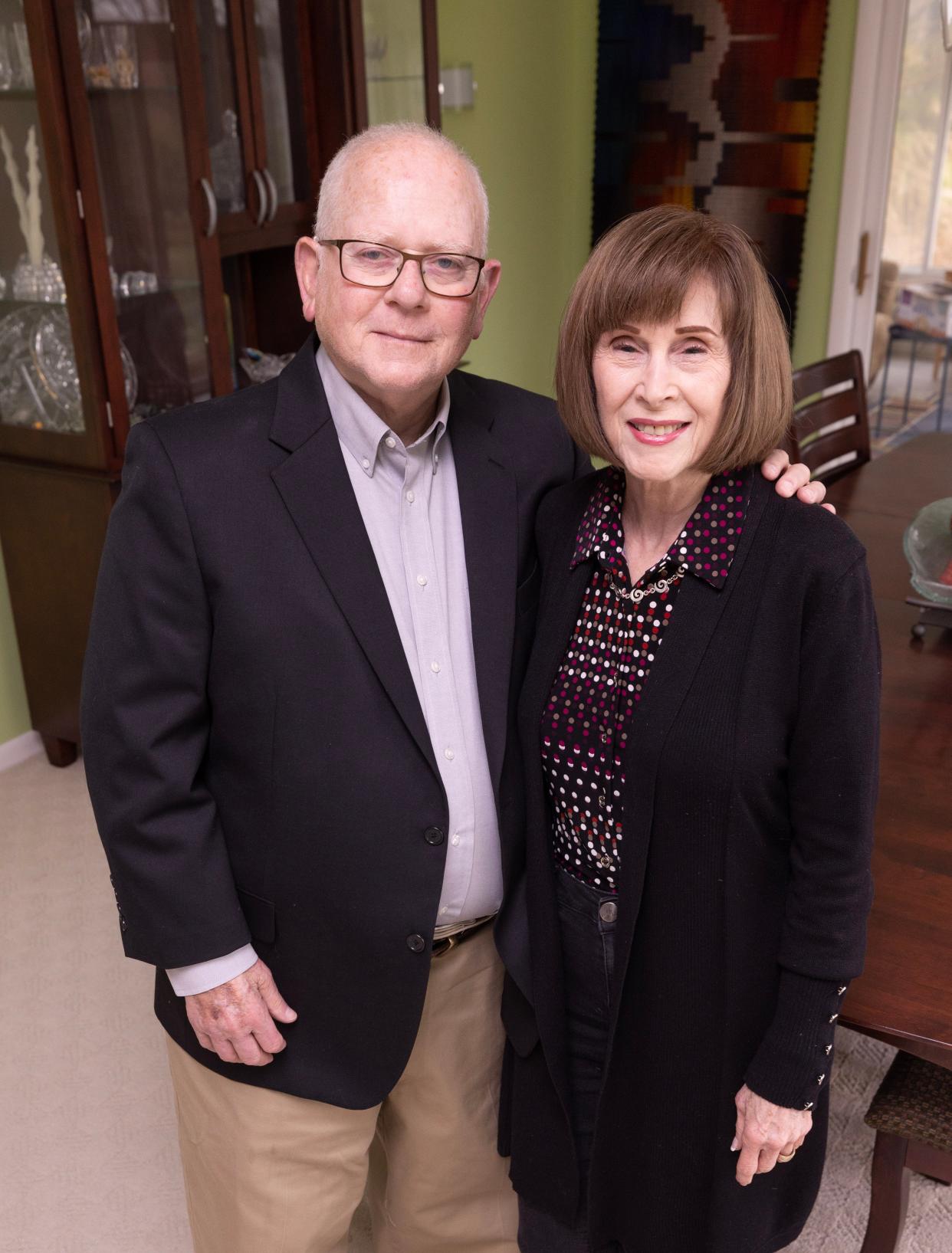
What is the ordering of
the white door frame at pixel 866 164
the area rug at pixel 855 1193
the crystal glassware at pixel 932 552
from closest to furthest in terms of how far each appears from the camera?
the area rug at pixel 855 1193, the crystal glassware at pixel 932 552, the white door frame at pixel 866 164

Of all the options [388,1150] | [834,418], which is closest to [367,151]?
[388,1150]

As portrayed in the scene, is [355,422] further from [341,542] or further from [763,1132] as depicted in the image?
[763,1132]

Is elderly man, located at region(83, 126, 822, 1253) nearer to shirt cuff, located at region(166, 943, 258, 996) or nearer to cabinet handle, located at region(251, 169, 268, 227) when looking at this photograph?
shirt cuff, located at region(166, 943, 258, 996)

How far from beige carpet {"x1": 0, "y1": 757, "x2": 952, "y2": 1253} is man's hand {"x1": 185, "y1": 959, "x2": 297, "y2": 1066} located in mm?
756

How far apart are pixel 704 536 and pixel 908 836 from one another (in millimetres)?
591

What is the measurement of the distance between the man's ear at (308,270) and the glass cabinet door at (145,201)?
1456 millimetres

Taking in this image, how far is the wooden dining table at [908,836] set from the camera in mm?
1290

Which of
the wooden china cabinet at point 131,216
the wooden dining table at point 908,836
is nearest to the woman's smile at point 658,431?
the wooden dining table at point 908,836

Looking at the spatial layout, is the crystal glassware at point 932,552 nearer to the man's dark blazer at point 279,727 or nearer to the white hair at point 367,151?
the man's dark blazer at point 279,727

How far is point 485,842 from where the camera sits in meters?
1.42

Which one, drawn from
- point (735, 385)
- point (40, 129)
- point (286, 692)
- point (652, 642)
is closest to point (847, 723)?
point (652, 642)

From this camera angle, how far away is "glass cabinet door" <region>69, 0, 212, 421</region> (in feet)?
8.82

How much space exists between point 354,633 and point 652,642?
321mm

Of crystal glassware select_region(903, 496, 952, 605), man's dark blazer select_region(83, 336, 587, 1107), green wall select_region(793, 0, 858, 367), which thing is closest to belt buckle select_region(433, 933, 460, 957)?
man's dark blazer select_region(83, 336, 587, 1107)
